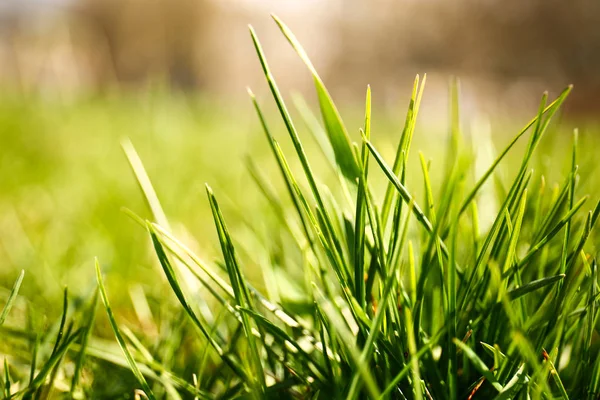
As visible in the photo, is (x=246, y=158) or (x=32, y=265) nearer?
(x=246, y=158)

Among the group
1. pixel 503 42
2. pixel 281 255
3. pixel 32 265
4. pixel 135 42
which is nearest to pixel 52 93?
pixel 32 265

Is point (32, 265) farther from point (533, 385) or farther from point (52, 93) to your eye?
point (52, 93)

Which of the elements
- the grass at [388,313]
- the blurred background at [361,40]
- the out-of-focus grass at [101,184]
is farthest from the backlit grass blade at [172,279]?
the blurred background at [361,40]

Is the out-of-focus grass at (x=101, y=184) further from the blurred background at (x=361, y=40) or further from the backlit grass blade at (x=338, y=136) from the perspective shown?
the blurred background at (x=361, y=40)

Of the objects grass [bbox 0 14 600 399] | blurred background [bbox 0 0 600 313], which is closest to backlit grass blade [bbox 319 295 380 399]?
grass [bbox 0 14 600 399]

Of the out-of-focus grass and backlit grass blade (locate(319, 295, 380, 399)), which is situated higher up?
backlit grass blade (locate(319, 295, 380, 399))

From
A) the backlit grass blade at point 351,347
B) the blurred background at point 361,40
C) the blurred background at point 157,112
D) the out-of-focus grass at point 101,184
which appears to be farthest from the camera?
the blurred background at point 361,40

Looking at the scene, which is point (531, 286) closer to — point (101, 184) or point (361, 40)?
point (101, 184)

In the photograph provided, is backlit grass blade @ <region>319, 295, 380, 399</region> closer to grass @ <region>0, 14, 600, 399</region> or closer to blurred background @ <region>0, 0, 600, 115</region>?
grass @ <region>0, 14, 600, 399</region>
